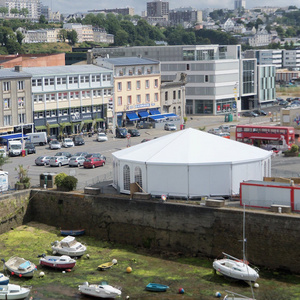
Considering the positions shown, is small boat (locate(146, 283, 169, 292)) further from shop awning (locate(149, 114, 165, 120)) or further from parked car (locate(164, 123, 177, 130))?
shop awning (locate(149, 114, 165, 120))

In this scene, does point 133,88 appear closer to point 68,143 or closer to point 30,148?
point 68,143

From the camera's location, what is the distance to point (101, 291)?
34.8m

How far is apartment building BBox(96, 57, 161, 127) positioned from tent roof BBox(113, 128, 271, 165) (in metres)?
39.6

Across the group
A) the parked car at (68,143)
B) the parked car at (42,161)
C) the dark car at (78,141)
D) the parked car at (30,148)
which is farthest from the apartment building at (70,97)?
the parked car at (42,161)

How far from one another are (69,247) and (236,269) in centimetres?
1029

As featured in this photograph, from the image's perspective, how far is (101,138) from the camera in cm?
7788

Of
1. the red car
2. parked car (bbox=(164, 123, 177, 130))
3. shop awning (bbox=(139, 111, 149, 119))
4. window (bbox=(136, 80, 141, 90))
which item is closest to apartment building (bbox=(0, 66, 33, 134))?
the red car

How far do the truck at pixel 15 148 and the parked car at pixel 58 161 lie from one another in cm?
762

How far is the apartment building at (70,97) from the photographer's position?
259 feet

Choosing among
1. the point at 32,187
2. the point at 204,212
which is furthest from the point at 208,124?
the point at 204,212

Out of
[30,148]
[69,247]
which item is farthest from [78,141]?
[69,247]

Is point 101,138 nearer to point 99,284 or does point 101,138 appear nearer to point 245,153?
point 245,153

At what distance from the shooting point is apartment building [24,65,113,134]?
259ft

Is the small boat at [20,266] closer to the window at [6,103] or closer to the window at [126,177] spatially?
the window at [126,177]
